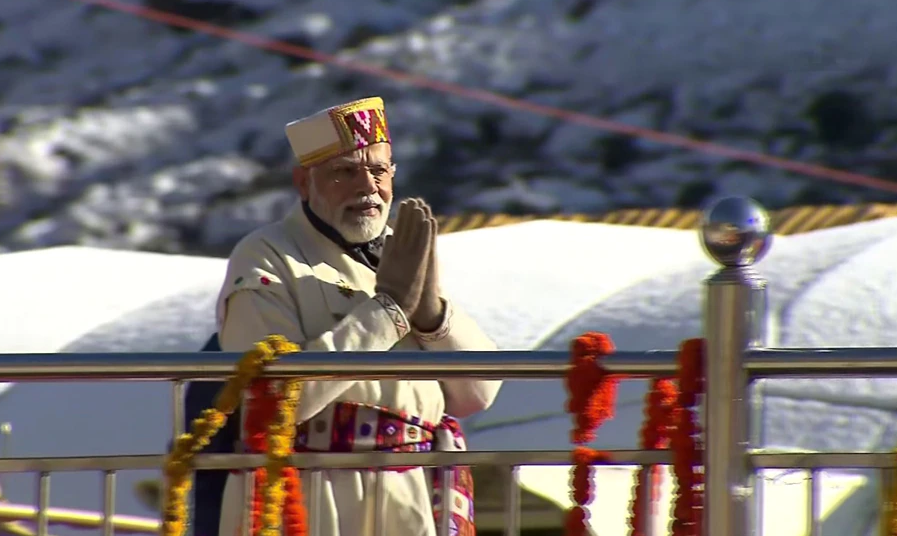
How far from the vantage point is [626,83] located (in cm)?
1104

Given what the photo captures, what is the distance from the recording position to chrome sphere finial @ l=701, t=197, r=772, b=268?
2.00m

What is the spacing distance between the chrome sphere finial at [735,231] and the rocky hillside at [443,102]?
8.08 metres

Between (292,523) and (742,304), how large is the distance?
2.35 ft

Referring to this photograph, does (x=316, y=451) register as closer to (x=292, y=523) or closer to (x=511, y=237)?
(x=292, y=523)

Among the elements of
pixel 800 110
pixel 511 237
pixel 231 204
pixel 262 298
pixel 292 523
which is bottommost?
pixel 292 523

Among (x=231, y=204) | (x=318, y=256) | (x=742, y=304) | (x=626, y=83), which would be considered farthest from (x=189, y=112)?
(x=742, y=304)

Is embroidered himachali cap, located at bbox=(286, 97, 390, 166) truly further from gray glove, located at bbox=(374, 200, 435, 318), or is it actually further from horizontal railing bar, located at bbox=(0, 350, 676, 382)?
horizontal railing bar, located at bbox=(0, 350, 676, 382)

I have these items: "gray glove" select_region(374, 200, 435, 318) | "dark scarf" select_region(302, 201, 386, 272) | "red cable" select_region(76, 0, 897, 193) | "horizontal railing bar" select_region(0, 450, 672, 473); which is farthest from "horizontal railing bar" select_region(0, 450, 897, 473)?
"red cable" select_region(76, 0, 897, 193)

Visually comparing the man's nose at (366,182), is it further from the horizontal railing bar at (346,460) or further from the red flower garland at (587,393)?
the red flower garland at (587,393)

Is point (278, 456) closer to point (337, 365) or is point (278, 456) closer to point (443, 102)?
point (337, 365)

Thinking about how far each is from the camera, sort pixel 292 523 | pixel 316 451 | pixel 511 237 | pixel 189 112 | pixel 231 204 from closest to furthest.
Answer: pixel 292 523
pixel 316 451
pixel 511 237
pixel 231 204
pixel 189 112

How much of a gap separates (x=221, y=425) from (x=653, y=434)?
615mm

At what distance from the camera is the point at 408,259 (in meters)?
2.60

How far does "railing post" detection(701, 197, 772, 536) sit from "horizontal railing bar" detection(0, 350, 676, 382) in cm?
8
